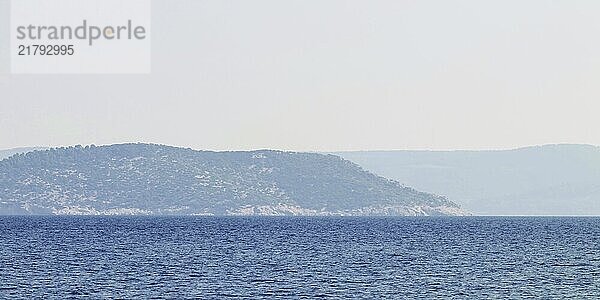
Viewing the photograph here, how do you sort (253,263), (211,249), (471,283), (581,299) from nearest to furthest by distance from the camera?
1. (581,299)
2. (471,283)
3. (253,263)
4. (211,249)

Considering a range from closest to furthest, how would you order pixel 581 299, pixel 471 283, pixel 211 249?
pixel 581 299
pixel 471 283
pixel 211 249

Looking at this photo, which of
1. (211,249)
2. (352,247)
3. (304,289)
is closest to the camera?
(304,289)

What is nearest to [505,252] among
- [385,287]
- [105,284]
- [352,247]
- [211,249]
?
[352,247]

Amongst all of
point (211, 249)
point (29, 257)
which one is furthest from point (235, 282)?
point (211, 249)

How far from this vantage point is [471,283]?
275 ft

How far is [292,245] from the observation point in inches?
5408

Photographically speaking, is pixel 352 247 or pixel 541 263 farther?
pixel 352 247

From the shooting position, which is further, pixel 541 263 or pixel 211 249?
pixel 211 249

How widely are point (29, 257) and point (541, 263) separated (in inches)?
1782

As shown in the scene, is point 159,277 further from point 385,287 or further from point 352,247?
point 352,247

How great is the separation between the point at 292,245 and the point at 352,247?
7216 millimetres

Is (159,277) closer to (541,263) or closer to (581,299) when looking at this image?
(581,299)

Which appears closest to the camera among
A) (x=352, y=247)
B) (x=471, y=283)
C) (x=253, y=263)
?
(x=471, y=283)

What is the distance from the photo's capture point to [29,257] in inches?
4262
